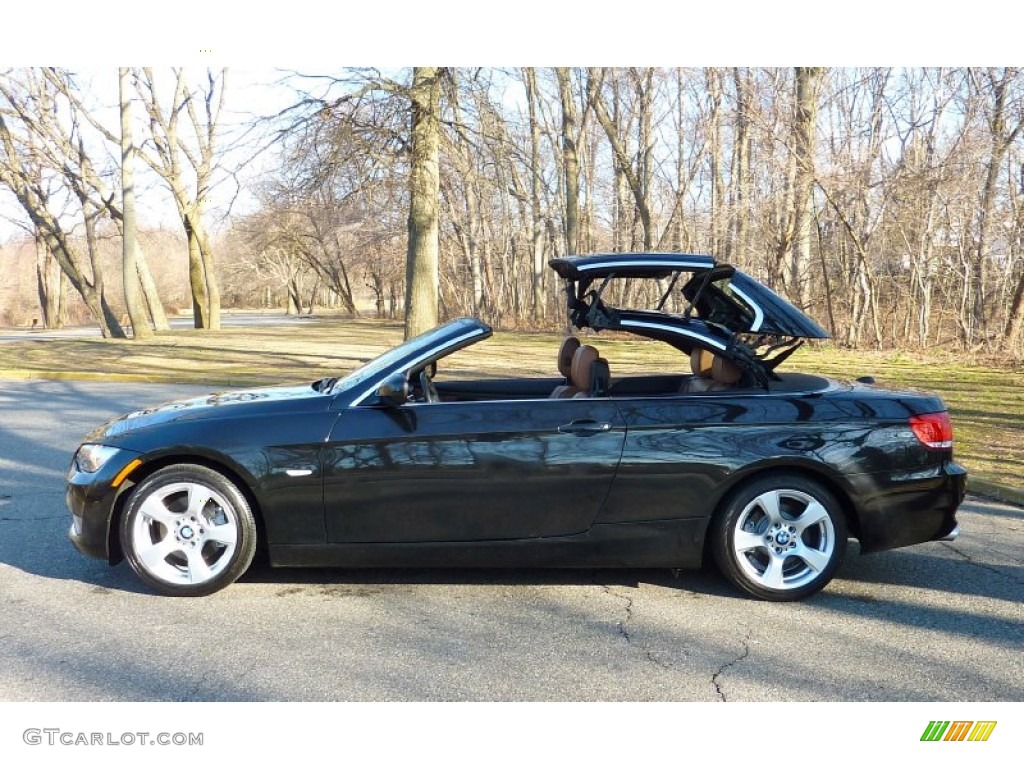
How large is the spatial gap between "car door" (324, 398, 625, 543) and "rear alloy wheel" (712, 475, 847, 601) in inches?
28.0

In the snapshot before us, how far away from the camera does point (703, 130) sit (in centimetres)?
3022

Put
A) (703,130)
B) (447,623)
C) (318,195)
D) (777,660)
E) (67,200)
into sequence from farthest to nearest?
(67,200)
(703,130)
(318,195)
(447,623)
(777,660)

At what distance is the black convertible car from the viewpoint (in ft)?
13.3

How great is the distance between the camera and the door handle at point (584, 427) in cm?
409

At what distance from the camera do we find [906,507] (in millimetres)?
4246

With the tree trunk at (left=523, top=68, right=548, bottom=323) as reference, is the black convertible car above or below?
below

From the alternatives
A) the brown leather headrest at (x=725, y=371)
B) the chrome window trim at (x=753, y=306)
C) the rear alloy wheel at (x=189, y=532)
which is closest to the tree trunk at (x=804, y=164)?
the chrome window trim at (x=753, y=306)

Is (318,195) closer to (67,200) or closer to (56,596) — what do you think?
(56,596)

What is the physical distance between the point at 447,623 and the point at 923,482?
2593mm

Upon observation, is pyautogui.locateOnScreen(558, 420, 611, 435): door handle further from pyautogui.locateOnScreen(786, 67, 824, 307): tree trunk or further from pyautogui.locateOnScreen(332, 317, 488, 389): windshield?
pyautogui.locateOnScreen(786, 67, 824, 307): tree trunk

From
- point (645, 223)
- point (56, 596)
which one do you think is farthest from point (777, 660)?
point (645, 223)

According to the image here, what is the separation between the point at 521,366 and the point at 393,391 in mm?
10929

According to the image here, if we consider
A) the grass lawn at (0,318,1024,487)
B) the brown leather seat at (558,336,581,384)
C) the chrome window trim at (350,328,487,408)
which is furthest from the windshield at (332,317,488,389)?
the grass lawn at (0,318,1024,487)
